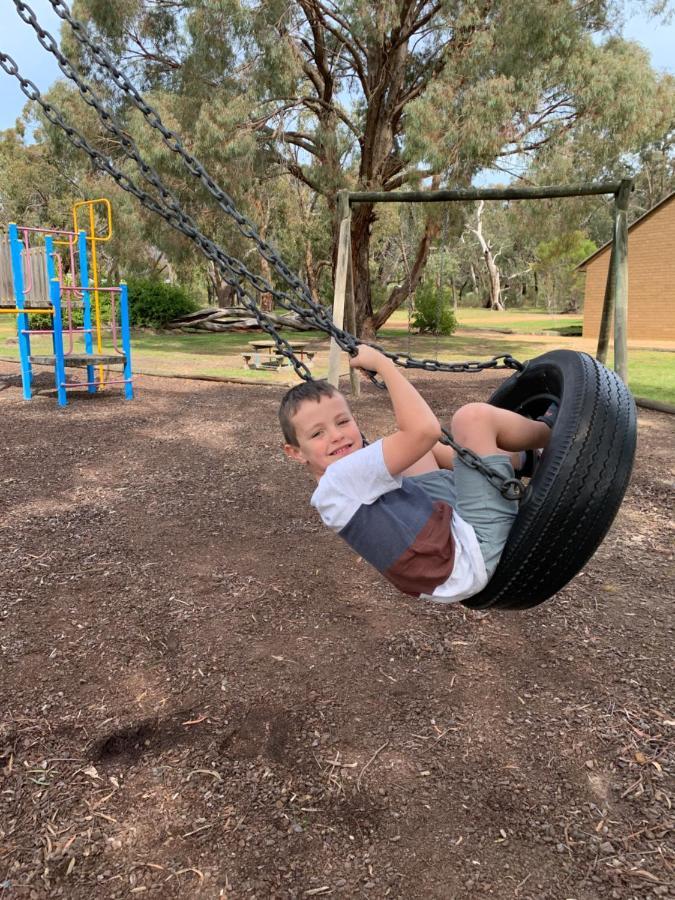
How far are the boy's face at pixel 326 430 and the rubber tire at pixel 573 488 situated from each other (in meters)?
0.50

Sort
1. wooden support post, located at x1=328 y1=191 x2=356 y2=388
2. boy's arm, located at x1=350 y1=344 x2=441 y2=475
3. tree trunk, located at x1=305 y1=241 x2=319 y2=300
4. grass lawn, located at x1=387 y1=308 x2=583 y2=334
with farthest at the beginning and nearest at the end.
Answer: tree trunk, located at x1=305 y1=241 x2=319 y2=300, grass lawn, located at x1=387 y1=308 x2=583 y2=334, wooden support post, located at x1=328 y1=191 x2=356 y2=388, boy's arm, located at x1=350 y1=344 x2=441 y2=475

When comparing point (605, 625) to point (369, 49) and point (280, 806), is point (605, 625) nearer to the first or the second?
point (280, 806)

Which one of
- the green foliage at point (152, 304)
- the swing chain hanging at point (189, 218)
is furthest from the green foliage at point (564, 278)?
the swing chain hanging at point (189, 218)

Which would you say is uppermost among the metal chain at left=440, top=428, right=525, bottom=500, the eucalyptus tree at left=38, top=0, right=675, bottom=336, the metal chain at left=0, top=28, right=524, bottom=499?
the eucalyptus tree at left=38, top=0, right=675, bottom=336

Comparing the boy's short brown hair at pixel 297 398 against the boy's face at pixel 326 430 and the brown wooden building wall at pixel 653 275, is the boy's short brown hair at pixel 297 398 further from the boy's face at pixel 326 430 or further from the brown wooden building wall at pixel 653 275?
the brown wooden building wall at pixel 653 275

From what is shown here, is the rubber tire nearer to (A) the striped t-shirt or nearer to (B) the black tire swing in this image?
(B) the black tire swing

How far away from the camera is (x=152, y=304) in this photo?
75.9 ft

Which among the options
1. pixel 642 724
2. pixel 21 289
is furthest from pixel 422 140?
pixel 642 724

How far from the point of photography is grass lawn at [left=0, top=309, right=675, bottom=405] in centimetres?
1100

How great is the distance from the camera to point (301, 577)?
3490 mm

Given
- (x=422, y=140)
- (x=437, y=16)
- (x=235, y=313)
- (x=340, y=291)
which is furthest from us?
(x=235, y=313)

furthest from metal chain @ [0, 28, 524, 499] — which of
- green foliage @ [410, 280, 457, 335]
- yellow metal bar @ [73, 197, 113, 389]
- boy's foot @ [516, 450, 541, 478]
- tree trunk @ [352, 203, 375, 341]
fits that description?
green foliage @ [410, 280, 457, 335]

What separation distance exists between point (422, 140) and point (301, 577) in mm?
10639

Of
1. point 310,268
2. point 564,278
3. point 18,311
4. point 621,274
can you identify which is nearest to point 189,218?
point 621,274
